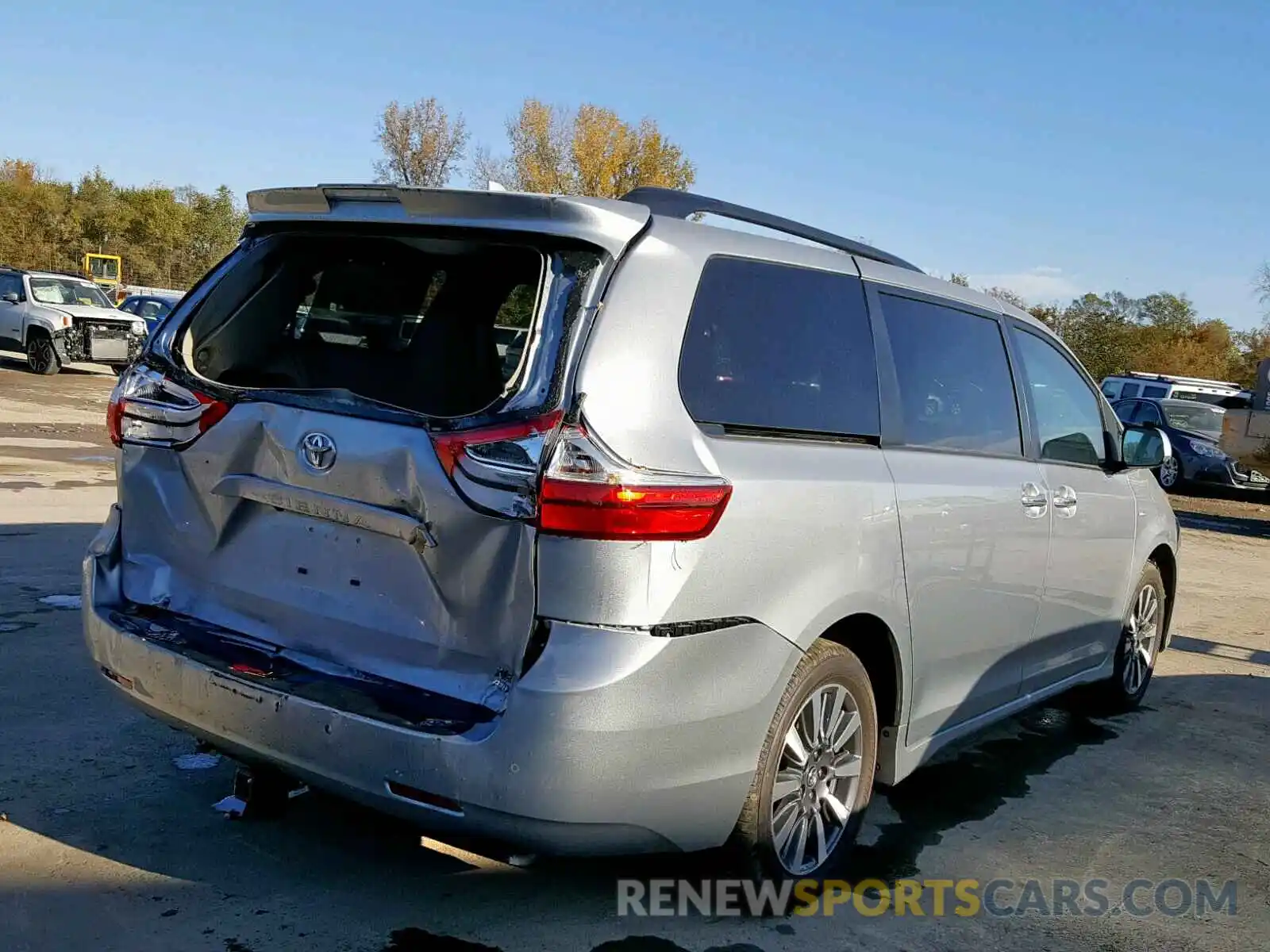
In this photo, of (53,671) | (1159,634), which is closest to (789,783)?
(53,671)

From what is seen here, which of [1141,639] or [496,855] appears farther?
[1141,639]

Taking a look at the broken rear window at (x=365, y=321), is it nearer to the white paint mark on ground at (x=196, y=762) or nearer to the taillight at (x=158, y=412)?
the taillight at (x=158, y=412)

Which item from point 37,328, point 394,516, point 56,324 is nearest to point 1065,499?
point 394,516

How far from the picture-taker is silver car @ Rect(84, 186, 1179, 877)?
2885 mm

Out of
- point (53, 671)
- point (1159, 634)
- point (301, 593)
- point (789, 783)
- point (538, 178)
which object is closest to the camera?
point (301, 593)

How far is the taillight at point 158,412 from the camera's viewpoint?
11.3 ft

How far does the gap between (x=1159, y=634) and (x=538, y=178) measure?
5240 centimetres

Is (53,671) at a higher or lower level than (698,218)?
lower

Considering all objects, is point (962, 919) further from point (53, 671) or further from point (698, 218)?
point (53, 671)

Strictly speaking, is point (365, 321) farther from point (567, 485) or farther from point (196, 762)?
point (196, 762)

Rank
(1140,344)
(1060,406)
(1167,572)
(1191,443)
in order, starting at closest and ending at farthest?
(1060,406) → (1167,572) → (1191,443) → (1140,344)

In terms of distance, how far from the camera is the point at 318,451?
10.4 feet

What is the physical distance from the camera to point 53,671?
16.8ft

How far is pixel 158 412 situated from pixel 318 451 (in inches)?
26.6
